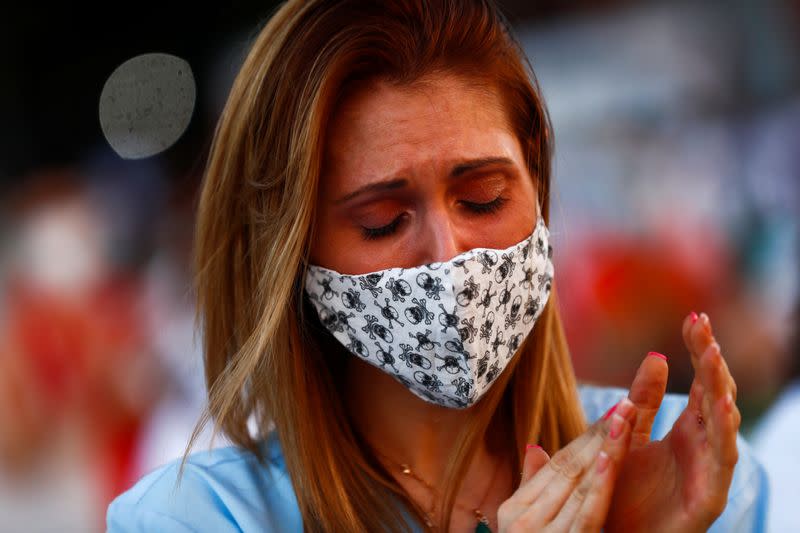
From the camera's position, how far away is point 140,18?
4.35 meters

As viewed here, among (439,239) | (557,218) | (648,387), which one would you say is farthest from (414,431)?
(557,218)

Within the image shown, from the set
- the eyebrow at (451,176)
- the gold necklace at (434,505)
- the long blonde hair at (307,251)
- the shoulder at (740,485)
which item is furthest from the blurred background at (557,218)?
the eyebrow at (451,176)

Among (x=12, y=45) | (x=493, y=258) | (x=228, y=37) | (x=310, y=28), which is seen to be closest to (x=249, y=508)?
(x=493, y=258)

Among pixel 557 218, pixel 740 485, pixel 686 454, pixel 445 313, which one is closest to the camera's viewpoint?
pixel 686 454

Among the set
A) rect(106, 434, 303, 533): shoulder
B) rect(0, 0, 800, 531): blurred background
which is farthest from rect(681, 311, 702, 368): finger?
rect(0, 0, 800, 531): blurred background

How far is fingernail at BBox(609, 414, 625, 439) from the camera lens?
3.93ft

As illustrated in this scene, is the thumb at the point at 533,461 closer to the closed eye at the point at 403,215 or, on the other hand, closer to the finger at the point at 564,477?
the finger at the point at 564,477

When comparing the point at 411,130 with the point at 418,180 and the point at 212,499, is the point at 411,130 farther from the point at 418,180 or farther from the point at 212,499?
the point at 212,499

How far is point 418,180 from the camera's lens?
58.1 inches

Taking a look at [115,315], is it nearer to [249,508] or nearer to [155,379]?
[155,379]

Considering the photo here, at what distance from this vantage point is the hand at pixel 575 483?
3.93 ft

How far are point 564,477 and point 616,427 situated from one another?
12 cm

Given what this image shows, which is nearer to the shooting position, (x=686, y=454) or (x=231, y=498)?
(x=686, y=454)

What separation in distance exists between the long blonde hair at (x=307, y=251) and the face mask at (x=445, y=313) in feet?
0.40
